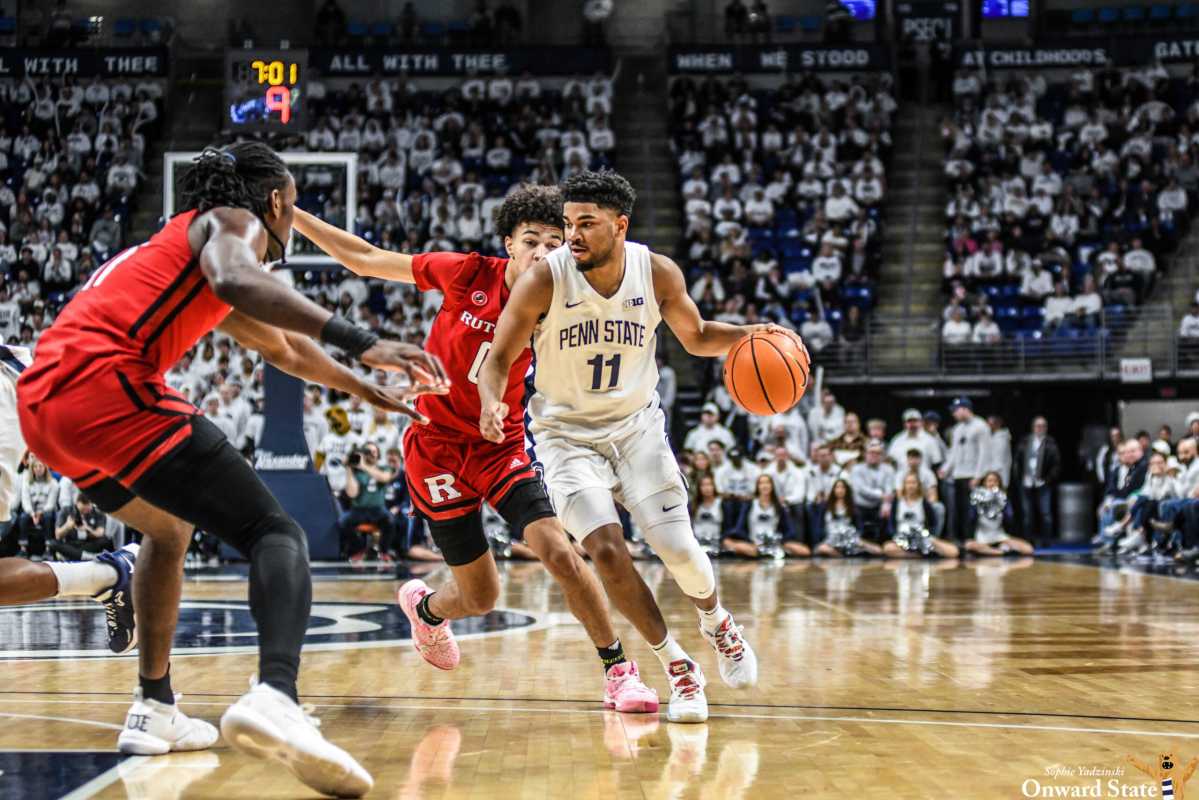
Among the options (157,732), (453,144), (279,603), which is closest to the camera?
(279,603)

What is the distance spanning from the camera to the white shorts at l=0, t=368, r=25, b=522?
4934 millimetres

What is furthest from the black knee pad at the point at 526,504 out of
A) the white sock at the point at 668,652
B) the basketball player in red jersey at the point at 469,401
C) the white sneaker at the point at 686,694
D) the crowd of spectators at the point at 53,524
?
the crowd of spectators at the point at 53,524

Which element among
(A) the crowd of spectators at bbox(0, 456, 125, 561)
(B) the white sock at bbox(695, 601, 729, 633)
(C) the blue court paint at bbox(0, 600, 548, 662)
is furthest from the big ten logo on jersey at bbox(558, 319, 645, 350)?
(A) the crowd of spectators at bbox(0, 456, 125, 561)

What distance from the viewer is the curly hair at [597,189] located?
16.4 ft

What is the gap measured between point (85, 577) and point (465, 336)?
1685 millimetres

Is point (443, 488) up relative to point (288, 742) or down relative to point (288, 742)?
up

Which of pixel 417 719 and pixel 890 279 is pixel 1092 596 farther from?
pixel 890 279

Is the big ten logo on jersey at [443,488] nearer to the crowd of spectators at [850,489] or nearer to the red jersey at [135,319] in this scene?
the red jersey at [135,319]

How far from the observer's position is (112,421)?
3.62m

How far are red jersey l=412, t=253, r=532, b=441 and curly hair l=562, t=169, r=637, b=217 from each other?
57 centimetres

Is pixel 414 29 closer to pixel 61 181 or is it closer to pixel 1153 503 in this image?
pixel 61 181

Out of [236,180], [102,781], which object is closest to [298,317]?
[236,180]

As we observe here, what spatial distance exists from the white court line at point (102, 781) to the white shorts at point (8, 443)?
1.37 m

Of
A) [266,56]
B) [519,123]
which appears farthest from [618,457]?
[519,123]
